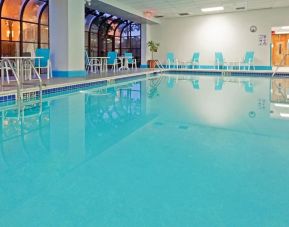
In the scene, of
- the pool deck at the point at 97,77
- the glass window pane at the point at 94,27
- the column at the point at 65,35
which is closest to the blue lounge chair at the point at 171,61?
the pool deck at the point at 97,77

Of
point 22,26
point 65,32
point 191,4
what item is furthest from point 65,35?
point 191,4

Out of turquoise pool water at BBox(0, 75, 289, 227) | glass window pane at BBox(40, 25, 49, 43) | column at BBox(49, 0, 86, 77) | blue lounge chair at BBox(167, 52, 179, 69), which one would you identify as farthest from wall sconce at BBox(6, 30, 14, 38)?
blue lounge chair at BBox(167, 52, 179, 69)

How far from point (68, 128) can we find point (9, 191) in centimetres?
167

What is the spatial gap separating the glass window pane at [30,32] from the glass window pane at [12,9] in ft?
1.41

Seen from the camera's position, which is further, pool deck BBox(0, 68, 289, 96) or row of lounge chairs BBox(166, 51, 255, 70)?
row of lounge chairs BBox(166, 51, 255, 70)

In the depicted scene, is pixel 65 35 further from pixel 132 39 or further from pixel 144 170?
pixel 132 39

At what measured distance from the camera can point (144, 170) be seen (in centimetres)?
212

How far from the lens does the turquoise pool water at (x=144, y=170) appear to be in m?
1.49

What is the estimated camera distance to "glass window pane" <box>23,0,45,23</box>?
32.6 ft

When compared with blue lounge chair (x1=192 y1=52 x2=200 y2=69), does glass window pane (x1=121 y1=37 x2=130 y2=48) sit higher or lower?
higher

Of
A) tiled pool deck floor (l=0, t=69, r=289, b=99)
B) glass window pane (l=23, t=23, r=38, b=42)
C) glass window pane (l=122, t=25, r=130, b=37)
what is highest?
glass window pane (l=122, t=25, r=130, b=37)

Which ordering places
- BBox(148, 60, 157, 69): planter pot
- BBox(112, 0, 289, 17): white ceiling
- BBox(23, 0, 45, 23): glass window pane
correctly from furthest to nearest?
BBox(148, 60, 157, 69): planter pot
BBox(112, 0, 289, 17): white ceiling
BBox(23, 0, 45, 23): glass window pane

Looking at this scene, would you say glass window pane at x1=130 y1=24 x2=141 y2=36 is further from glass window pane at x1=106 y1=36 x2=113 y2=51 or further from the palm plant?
glass window pane at x1=106 y1=36 x2=113 y2=51

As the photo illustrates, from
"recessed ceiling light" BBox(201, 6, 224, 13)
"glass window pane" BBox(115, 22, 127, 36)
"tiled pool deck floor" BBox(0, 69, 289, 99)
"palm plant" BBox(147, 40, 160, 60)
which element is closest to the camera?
"tiled pool deck floor" BBox(0, 69, 289, 99)
